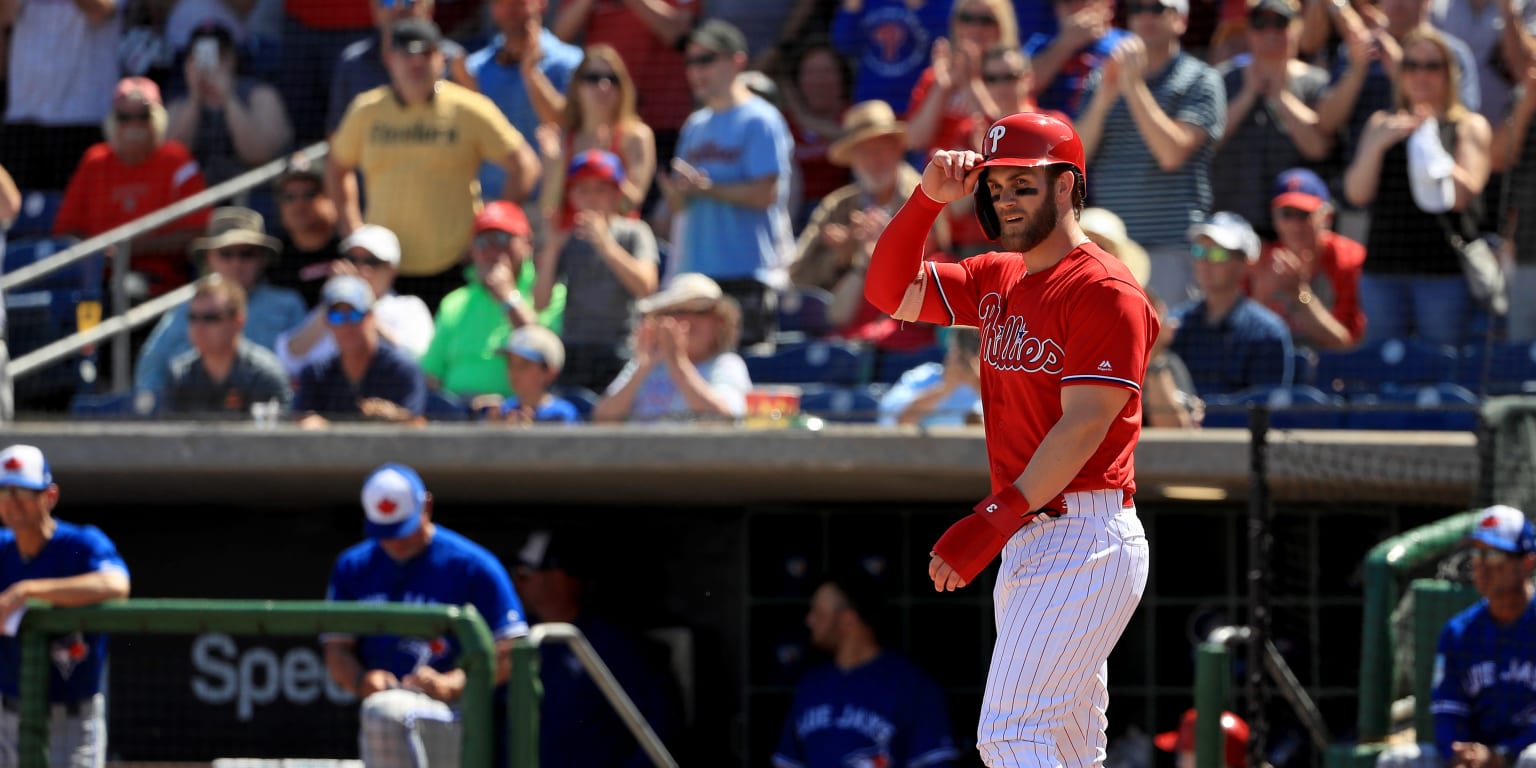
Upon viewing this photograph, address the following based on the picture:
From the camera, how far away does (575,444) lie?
7.84 meters

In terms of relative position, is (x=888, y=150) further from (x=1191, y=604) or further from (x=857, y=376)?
(x=1191, y=604)

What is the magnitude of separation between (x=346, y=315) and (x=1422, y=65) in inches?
172

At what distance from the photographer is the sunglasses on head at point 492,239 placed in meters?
8.84

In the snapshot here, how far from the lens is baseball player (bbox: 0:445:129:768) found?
660cm

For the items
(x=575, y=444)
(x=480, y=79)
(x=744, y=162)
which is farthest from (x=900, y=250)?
(x=480, y=79)

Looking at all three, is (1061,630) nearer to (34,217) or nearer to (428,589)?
(428,589)

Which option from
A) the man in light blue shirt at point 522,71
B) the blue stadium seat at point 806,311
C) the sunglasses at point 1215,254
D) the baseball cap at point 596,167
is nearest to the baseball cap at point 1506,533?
the sunglasses at point 1215,254

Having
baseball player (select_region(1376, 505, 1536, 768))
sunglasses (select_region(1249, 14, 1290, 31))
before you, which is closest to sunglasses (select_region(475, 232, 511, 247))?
sunglasses (select_region(1249, 14, 1290, 31))

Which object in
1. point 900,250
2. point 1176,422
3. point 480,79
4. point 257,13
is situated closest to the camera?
point 900,250

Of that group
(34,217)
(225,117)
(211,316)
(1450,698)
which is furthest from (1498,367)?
(34,217)

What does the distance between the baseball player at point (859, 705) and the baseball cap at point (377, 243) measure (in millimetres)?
2290

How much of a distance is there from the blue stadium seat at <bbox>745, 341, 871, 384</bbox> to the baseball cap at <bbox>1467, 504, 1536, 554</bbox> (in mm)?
2865

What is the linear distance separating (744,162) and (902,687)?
2443 mm

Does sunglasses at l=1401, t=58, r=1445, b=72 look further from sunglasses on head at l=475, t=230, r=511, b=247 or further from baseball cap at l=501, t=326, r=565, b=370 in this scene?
sunglasses on head at l=475, t=230, r=511, b=247
